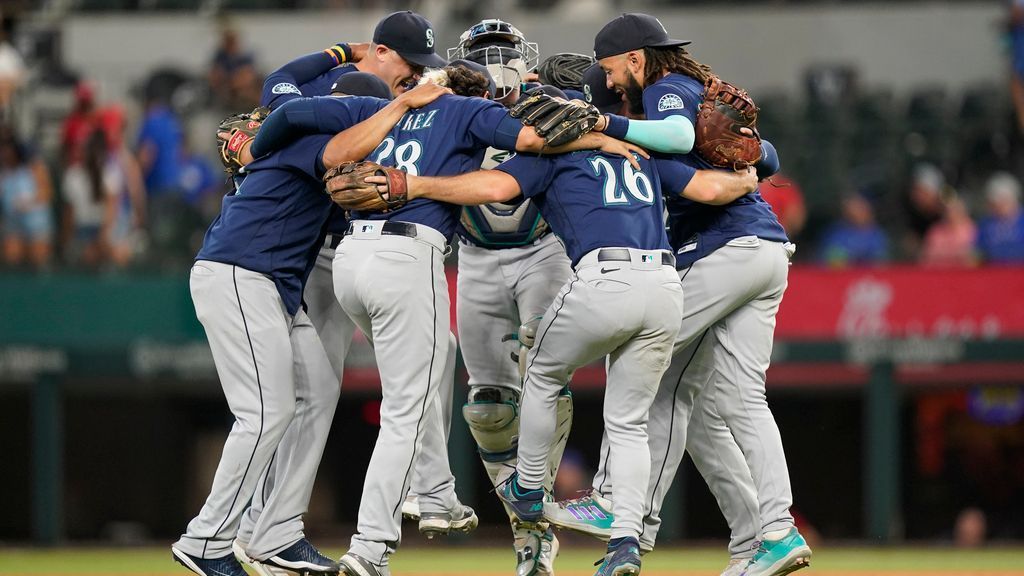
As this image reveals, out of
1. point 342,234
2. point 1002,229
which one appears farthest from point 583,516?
point 1002,229

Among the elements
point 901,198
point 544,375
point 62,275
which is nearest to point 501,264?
point 544,375

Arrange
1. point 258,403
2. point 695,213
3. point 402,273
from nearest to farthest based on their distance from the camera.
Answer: point 402,273 < point 258,403 < point 695,213

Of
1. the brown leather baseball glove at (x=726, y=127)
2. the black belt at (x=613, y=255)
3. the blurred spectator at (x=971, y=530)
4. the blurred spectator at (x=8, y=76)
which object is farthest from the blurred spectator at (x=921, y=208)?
the blurred spectator at (x=8, y=76)

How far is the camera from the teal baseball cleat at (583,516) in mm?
6160

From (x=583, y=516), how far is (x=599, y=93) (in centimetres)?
186

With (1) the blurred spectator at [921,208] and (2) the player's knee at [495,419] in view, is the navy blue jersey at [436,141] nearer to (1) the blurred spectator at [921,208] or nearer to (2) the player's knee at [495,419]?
(2) the player's knee at [495,419]

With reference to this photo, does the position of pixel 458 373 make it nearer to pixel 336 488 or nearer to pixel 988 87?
pixel 336 488

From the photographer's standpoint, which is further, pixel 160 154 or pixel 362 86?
pixel 160 154

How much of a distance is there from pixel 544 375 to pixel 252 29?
963 cm

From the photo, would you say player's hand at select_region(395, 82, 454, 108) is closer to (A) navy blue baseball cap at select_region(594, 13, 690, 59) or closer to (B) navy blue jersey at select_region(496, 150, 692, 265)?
(B) navy blue jersey at select_region(496, 150, 692, 265)

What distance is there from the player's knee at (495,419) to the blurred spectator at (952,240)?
17.0 ft

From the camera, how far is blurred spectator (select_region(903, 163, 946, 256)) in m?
11.6

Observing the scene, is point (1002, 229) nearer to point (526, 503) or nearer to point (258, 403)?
point (526, 503)

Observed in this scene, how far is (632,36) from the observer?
19.9ft
